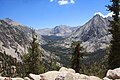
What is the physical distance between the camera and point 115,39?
4778cm

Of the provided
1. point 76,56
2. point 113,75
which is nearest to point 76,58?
point 76,56

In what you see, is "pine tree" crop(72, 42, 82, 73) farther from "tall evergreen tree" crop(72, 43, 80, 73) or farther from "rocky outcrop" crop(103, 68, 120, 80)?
"rocky outcrop" crop(103, 68, 120, 80)

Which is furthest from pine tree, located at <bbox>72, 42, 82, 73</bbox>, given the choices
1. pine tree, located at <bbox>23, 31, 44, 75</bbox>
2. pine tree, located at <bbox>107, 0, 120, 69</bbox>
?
pine tree, located at <bbox>23, 31, 44, 75</bbox>

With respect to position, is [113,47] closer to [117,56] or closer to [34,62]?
[117,56]

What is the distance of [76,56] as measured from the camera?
56750 mm

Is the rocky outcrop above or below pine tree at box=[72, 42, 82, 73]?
below

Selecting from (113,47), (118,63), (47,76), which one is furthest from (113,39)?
(47,76)

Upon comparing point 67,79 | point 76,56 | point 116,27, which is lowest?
point 67,79

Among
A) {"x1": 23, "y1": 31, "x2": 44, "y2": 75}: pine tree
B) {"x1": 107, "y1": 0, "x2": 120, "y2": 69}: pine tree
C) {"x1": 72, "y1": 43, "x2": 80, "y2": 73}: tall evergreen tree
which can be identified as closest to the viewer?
{"x1": 107, "y1": 0, "x2": 120, "y2": 69}: pine tree

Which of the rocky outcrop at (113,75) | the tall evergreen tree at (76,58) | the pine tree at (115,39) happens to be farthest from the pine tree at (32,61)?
the rocky outcrop at (113,75)

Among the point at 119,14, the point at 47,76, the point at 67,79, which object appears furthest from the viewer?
the point at 119,14

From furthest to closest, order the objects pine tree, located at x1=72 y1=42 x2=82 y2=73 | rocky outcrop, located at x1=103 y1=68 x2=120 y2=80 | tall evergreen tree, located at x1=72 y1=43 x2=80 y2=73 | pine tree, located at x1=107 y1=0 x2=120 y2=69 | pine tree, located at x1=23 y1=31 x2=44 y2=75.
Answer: pine tree, located at x1=23 y1=31 x2=44 y2=75
tall evergreen tree, located at x1=72 y1=43 x2=80 y2=73
pine tree, located at x1=72 y1=42 x2=82 y2=73
pine tree, located at x1=107 y1=0 x2=120 y2=69
rocky outcrop, located at x1=103 y1=68 x2=120 y2=80

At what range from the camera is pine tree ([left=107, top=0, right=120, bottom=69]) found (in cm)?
4641

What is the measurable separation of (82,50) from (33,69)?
15.1 metres
